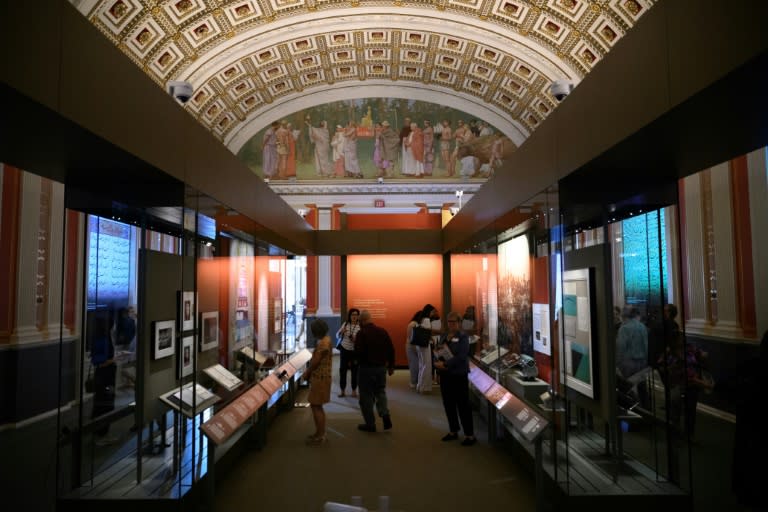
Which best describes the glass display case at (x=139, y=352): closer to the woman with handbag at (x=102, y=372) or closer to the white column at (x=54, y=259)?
the woman with handbag at (x=102, y=372)

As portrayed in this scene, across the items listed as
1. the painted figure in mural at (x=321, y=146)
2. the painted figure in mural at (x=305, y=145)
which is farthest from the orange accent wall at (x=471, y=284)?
the painted figure in mural at (x=305, y=145)

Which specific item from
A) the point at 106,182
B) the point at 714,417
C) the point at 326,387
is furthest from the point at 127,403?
the point at 714,417

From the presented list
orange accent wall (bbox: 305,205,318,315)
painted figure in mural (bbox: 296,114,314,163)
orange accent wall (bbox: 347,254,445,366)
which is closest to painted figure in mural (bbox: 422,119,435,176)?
painted figure in mural (bbox: 296,114,314,163)

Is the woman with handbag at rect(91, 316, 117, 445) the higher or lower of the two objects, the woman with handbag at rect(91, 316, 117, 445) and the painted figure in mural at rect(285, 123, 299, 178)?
the lower

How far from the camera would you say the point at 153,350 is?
14.2 feet

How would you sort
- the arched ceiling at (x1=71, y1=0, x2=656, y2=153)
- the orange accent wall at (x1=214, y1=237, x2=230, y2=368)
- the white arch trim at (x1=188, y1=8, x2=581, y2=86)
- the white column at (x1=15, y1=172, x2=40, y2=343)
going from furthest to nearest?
the white arch trim at (x1=188, y1=8, x2=581, y2=86), the arched ceiling at (x1=71, y1=0, x2=656, y2=153), the white column at (x1=15, y1=172, x2=40, y2=343), the orange accent wall at (x1=214, y1=237, x2=230, y2=368)

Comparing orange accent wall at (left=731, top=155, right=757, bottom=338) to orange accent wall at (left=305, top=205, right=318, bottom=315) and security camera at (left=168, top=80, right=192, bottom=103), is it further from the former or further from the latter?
orange accent wall at (left=305, top=205, right=318, bottom=315)

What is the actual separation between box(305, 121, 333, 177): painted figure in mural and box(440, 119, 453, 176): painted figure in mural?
4.65 m

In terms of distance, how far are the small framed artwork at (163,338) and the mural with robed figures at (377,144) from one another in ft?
61.2

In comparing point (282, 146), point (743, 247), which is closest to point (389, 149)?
point (282, 146)

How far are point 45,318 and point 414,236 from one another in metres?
7.56

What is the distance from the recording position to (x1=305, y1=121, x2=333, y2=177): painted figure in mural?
74.1 feet

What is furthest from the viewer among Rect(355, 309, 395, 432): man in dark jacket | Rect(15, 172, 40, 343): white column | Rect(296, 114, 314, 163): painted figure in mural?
Rect(296, 114, 314, 163): painted figure in mural

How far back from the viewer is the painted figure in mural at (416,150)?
2277cm
